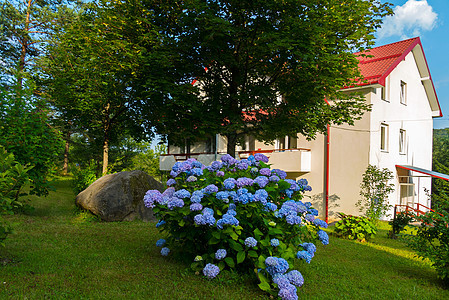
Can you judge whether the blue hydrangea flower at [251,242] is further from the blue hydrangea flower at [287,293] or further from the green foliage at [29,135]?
the green foliage at [29,135]

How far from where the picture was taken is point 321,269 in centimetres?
504

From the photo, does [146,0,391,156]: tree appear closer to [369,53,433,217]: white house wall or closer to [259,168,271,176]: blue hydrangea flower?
[259,168,271,176]: blue hydrangea flower

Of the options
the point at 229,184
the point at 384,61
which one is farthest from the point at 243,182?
the point at 384,61

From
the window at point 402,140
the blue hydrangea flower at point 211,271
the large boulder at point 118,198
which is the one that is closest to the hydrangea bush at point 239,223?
the blue hydrangea flower at point 211,271

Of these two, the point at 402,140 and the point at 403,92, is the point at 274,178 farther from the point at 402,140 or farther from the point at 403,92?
the point at 403,92

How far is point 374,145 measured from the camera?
15.3 meters

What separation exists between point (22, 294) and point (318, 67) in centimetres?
810

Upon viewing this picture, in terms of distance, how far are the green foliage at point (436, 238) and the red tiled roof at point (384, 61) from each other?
449 inches

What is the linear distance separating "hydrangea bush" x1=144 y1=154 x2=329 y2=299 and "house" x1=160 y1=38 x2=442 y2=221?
30.5 feet

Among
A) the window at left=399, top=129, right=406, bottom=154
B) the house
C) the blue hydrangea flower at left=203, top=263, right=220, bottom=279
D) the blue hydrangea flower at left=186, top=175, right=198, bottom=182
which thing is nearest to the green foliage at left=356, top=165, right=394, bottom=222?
the house

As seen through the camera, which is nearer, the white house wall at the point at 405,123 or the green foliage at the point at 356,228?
the green foliage at the point at 356,228

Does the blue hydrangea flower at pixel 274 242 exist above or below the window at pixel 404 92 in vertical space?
below

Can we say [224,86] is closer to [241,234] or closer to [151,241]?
[151,241]

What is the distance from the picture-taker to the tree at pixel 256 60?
7805 mm
